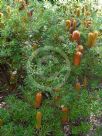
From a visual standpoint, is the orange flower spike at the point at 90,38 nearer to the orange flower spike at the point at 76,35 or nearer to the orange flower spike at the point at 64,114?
the orange flower spike at the point at 76,35

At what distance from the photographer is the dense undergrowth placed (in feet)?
10.5

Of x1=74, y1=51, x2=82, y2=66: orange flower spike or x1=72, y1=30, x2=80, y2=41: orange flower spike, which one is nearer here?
x1=74, y1=51, x2=82, y2=66: orange flower spike

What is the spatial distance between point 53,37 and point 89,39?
316 millimetres

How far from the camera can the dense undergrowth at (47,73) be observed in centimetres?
321

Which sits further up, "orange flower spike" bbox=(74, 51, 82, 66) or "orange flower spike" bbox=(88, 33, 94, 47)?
"orange flower spike" bbox=(88, 33, 94, 47)

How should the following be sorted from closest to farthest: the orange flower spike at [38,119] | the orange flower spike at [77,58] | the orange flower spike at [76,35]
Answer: the orange flower spike at [38,119]
the orange flower spike at [77,58]
the orange flower spike at [76,35]

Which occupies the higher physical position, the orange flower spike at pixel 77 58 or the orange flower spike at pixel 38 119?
the orange flower spike at pixel 77 58

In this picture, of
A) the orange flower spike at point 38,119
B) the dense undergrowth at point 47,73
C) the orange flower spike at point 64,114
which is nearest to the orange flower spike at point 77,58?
the dense undergrowth at point 47,73

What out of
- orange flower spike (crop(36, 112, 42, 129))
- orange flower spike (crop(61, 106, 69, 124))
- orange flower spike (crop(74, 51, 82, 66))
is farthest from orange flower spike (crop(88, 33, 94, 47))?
orange flower spike (crop(36, 112, 42, 129))

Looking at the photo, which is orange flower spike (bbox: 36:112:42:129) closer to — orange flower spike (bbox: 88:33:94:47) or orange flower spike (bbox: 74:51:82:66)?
orange flower spike (bbox: 74:51:82:66)

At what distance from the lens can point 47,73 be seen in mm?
3201

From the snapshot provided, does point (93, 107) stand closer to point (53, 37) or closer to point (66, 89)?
point (66, 89)

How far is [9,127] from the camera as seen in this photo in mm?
3191

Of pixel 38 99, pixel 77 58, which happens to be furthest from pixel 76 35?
pixel 38 99
